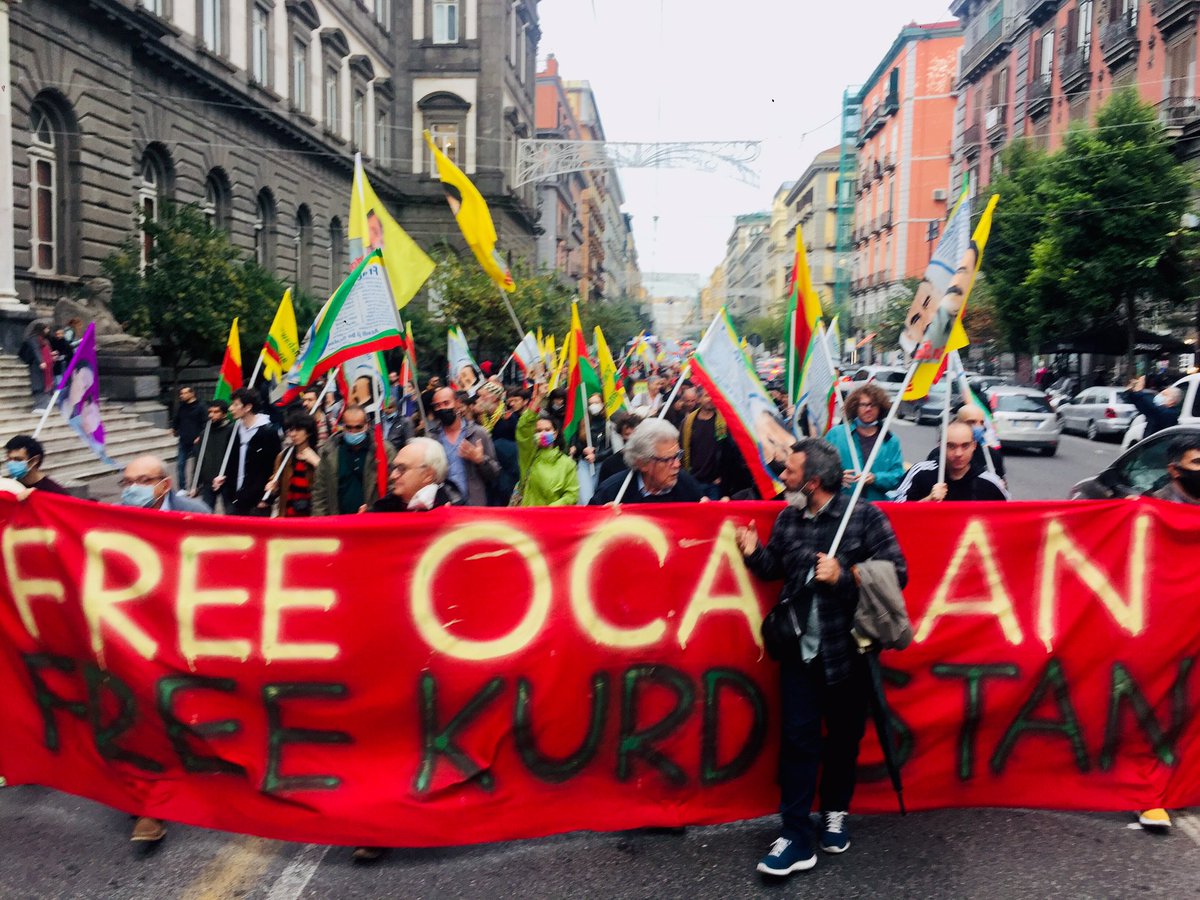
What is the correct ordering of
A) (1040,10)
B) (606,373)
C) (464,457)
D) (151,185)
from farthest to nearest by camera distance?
(1040,10) < (151,185) < (606,373) < (464,457)

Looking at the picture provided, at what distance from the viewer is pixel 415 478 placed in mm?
4711

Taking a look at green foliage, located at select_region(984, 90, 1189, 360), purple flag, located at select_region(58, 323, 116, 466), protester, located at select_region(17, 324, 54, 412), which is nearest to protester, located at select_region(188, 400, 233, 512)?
purple flag, located at select_region(58, 323, 116, 466)

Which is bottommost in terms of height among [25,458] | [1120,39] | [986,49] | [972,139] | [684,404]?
[25,458]

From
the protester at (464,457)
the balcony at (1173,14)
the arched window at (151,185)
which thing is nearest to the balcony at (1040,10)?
the balcony at (1173,14)

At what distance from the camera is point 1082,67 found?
40.7 metres

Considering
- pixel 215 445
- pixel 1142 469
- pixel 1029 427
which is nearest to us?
pixel 1142 469

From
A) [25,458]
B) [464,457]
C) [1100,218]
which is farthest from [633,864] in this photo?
[1100,218]

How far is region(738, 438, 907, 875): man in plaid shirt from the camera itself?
394 centimetres

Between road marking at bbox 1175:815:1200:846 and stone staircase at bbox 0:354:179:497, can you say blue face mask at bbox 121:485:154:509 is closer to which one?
road marking at bbox 1175:815:1200:846

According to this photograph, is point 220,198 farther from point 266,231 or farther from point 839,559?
point 839,559

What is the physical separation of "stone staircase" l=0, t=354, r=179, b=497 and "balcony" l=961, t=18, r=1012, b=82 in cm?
4326

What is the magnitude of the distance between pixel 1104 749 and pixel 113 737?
3746 mm

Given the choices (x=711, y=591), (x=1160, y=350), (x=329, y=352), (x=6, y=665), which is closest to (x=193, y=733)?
(x=6, y=665)

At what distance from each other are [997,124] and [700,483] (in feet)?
160
